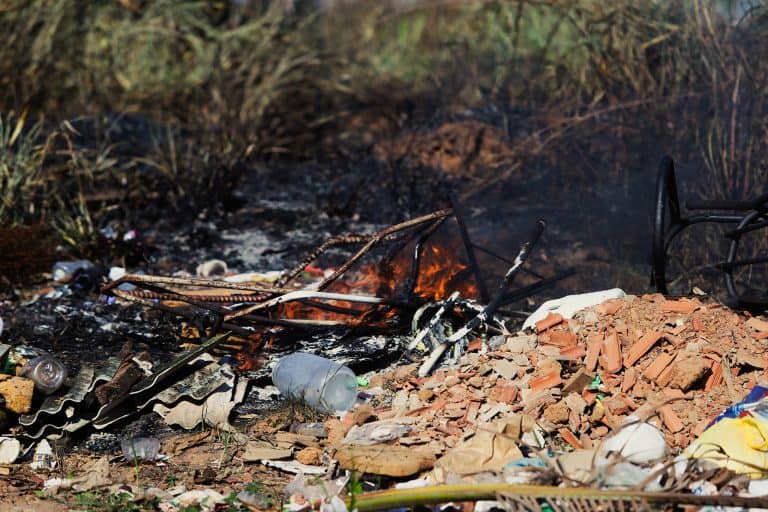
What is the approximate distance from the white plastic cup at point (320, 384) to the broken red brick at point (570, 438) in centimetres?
99

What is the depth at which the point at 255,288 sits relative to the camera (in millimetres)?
4371

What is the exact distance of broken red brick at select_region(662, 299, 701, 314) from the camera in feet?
13.2

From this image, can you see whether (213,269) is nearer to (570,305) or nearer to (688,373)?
(570,305)

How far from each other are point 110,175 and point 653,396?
559 centimetres

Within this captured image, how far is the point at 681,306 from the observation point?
4.05 metres

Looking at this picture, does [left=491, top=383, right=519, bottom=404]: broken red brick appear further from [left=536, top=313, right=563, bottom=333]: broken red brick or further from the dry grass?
the dry grass

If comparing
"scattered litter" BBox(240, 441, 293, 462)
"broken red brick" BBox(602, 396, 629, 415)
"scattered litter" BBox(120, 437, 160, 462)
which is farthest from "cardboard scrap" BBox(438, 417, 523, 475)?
"scattered litter" BBox(120, 437, 160, 462)

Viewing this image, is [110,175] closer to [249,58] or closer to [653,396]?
[249,58]

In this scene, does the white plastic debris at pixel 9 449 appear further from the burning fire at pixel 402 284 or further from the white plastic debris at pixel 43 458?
the burning fire at pixel 402 284

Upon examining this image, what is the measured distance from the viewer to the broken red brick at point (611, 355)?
3.77m

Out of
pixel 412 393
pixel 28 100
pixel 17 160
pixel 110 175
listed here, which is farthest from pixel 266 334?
pixel 28 100

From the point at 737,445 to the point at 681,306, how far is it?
1.04 m

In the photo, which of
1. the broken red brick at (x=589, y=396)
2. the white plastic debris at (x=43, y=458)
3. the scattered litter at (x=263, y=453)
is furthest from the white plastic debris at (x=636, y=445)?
the white plastic debris at (x=43, y=458)

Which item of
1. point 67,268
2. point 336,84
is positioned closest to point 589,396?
point 67,268
